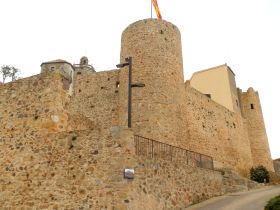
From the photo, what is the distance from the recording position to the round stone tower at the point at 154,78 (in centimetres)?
1591

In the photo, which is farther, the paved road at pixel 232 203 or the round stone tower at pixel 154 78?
the round stone tower at pixel 154 78

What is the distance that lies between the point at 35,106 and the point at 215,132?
15.9 meters

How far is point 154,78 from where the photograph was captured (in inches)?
666

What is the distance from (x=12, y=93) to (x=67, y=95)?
7.22 feet

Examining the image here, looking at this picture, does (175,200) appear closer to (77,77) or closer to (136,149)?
(136,149)

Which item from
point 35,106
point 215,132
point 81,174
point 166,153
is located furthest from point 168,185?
point 215,132

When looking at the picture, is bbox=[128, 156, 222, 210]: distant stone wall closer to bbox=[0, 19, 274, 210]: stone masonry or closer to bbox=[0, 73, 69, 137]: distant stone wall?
bbox=[0, 19, 274, 210]: stone masonry

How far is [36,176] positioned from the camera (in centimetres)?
998

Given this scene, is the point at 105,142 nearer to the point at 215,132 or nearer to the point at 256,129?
the point at 215,132

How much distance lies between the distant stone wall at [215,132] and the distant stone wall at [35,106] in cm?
835

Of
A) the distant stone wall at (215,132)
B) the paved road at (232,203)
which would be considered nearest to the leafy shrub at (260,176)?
the distant stone wall at (215,132)

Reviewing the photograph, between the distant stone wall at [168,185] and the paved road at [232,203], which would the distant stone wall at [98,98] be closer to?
the distant stone wall at [168,185]

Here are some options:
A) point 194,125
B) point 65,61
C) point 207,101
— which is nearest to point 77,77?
point 194,125

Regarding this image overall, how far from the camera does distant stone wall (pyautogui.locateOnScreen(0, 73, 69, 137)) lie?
10.8 m
